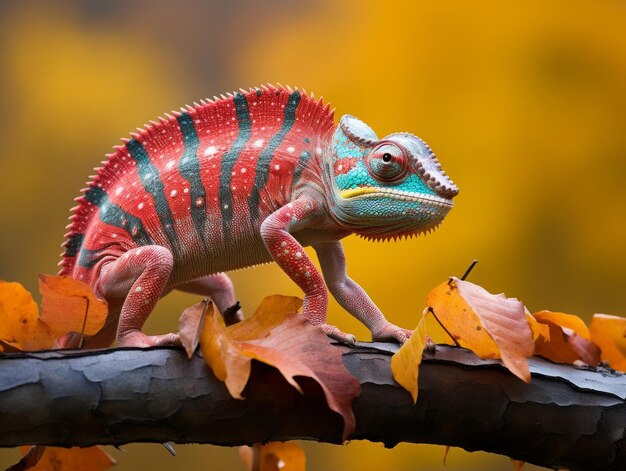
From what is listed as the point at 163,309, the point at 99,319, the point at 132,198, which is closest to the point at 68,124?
the point at 163,309

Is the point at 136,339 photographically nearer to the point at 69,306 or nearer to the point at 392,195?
the point at 69,306

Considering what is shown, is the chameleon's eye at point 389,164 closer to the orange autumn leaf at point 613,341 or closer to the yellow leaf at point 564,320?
the yellow leaf at point 564,320

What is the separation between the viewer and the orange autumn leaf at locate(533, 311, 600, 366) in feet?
2.98

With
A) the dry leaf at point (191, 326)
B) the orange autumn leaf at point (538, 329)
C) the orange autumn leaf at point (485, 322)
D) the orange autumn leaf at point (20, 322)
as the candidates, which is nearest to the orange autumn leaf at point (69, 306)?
the orange autumn leaf at point (20, 322)

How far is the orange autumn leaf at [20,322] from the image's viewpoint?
79cm

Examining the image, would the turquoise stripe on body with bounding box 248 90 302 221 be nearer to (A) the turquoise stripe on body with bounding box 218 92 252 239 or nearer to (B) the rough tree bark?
(A) the turquoise stripe on body with bounding box 218 92 252 239

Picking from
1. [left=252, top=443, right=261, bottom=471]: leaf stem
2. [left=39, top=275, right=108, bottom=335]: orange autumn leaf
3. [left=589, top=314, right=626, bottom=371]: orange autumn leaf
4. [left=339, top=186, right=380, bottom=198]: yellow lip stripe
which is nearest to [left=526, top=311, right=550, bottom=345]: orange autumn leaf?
[left=589, top=314, right=626, bottom=371]: orange autumn leaf

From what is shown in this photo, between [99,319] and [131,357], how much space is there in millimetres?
128

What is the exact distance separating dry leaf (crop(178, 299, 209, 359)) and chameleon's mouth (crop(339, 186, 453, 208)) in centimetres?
32

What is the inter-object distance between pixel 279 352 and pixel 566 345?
0.42 m

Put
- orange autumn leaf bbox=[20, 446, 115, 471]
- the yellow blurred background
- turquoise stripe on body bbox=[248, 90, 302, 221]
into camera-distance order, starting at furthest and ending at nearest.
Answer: the yellow blurred background, turquoise stripe on body bbox=[248, 90, 302, 221], orange autumn leaf bbox=[20, 446, 115, 471]

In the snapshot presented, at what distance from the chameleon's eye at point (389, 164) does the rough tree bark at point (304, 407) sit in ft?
0.79

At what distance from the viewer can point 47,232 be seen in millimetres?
1761

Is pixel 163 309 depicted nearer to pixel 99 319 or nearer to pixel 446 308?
pixel 99 319
